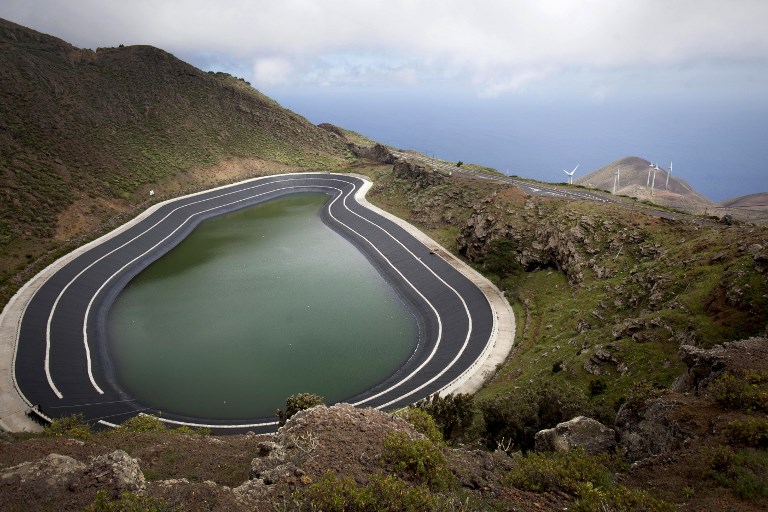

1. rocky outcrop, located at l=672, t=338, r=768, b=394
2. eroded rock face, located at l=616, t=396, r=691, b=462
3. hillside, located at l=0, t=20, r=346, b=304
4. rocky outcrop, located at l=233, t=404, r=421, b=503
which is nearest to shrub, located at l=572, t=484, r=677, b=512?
eroded rock face, located at l=616, t=396, r=691, b=462

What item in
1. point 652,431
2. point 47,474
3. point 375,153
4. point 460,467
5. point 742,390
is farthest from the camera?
point 375,153

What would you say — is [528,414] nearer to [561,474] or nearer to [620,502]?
[561,474]

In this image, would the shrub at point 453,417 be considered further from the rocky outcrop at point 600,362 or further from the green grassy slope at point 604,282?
the rocky outcrop at point 600,362

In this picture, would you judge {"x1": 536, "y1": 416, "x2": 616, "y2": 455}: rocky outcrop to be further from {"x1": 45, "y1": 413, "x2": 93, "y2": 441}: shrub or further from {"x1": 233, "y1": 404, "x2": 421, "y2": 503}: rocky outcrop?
{"x1": 45, "y1": 413, "x2": 93, "y2": 441}: shrub

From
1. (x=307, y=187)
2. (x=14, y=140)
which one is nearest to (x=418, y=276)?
(x=307, y=187)

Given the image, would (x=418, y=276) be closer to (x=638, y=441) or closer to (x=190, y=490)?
(x=638, y=441)

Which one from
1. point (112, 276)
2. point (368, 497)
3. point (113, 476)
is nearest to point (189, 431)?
point (113, 476)
